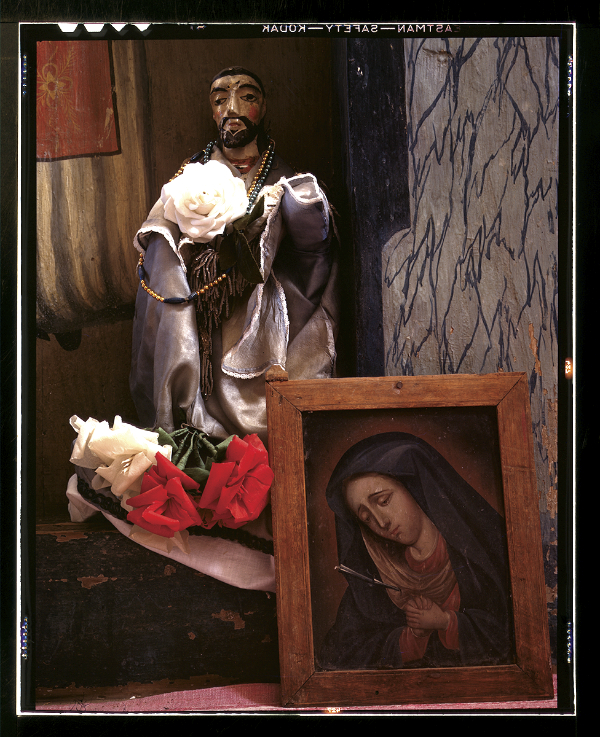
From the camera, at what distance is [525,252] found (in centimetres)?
118

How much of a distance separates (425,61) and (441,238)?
312mm

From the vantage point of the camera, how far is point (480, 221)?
119 centimetres

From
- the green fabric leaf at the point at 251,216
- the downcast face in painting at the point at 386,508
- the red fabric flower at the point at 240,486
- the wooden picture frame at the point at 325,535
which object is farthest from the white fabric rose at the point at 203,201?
the downcast face in painting at the point at 386,508

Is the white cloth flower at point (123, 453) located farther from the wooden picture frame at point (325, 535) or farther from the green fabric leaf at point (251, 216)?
the green fabric leaf at point (251, 216)

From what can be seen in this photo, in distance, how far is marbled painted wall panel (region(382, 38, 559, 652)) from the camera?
1174 mm

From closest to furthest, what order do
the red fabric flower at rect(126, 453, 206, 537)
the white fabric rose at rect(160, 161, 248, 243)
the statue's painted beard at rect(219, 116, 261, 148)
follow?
the red fabric flower at rect(126, 453, 206, 537), the white fabric rose at rect(160, 161, 248, 243), the statue's painted beard at rect(219, 116, 261, 148)

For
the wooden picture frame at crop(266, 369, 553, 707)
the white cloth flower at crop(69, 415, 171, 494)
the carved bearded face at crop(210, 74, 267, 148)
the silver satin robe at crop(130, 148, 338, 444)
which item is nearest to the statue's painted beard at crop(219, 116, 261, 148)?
the carved bearded face at crop(210, 74, 267, 148)

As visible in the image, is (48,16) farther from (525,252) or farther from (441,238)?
(525,252)

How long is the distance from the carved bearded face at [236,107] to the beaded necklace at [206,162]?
4 centimetres

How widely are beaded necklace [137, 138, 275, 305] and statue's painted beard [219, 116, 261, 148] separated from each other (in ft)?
0.13

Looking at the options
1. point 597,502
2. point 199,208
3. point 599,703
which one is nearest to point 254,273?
point 199,208

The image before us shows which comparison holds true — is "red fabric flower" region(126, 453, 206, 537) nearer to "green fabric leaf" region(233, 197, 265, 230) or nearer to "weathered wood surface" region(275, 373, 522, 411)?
"weathered wood surface" region(275, 373, 522, 411)

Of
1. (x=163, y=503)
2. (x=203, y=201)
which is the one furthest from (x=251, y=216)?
(x=163, y=503)

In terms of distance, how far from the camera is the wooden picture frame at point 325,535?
105cm
